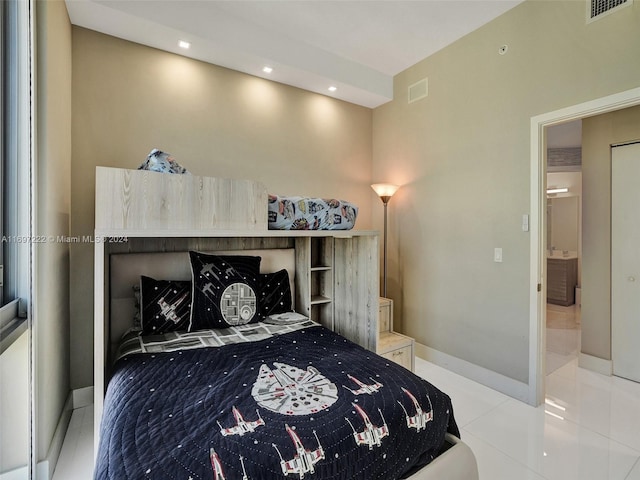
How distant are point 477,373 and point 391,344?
825mm

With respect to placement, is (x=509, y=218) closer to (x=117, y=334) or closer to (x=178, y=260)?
(x=178, y=260)

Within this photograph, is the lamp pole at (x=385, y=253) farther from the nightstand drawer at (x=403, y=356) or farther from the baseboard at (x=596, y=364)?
the baseboard at (x=596, y=364)

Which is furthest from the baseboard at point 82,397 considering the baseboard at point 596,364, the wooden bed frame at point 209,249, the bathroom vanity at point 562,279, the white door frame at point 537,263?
A: the bathroom vanity at point 562,279

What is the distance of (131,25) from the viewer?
2217 millimetres

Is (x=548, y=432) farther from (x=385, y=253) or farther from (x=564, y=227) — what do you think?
(x=564, y=227)

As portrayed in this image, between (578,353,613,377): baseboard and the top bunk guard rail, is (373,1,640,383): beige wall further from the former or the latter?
the top bunk guard rail

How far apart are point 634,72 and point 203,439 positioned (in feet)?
9.50

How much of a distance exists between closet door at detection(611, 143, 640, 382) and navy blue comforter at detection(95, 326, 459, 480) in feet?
7.87

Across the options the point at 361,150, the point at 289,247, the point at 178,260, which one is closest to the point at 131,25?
the point at 178,260

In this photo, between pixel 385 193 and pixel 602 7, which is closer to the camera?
pixel 602 7

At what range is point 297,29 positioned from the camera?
268 cm

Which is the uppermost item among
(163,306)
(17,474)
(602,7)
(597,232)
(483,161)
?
(602,7)

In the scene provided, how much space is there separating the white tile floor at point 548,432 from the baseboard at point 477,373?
0.05m

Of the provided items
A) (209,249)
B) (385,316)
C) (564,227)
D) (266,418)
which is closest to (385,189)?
(385,316)
